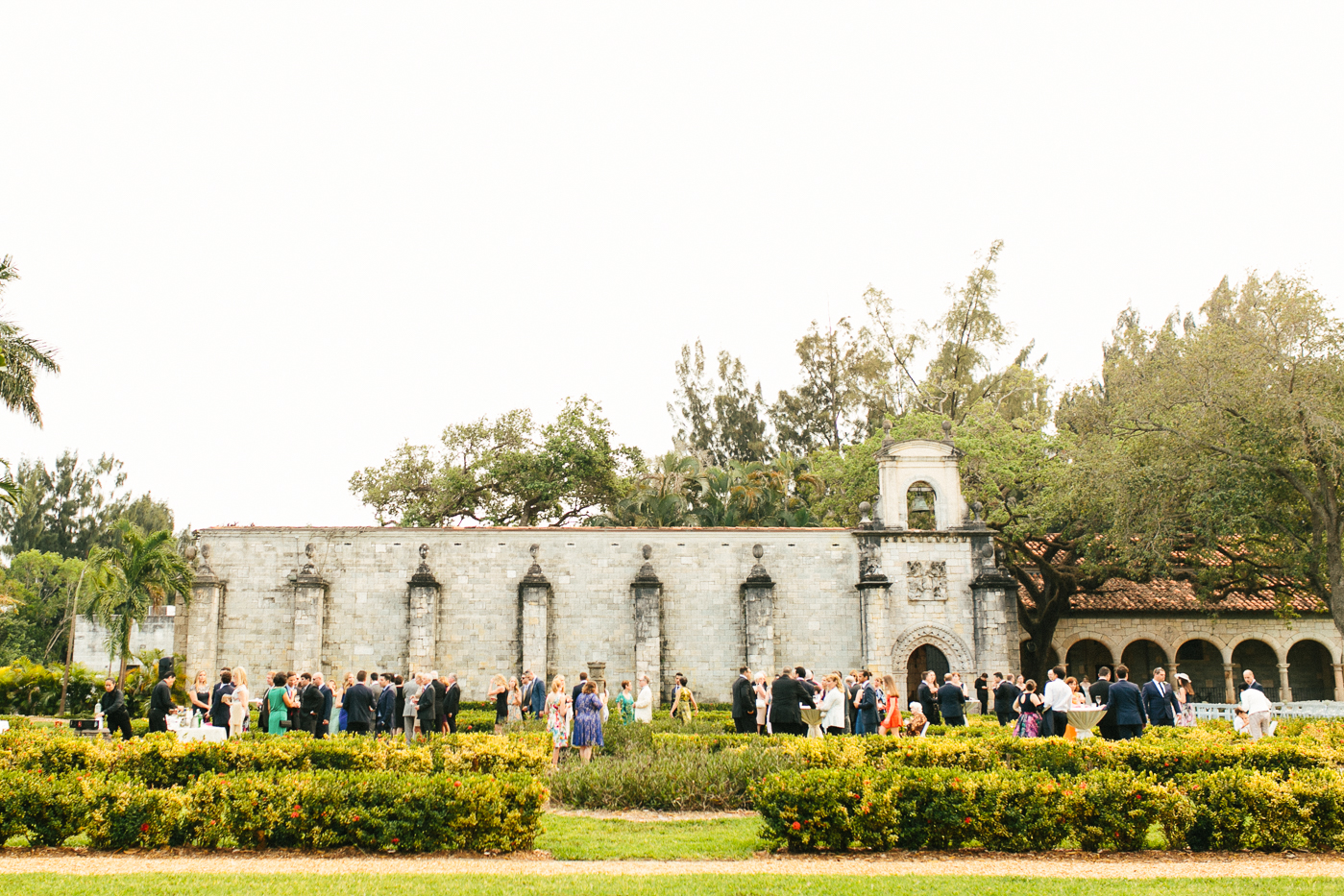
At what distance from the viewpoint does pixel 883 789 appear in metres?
9.43

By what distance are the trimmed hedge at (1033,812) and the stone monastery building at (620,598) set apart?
16.4 m

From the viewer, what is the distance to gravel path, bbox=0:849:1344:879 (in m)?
8.41

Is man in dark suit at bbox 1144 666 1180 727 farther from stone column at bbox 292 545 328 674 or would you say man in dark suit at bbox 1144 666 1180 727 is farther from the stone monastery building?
stone column at bbox 292 545 328 674

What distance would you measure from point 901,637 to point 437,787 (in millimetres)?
19242

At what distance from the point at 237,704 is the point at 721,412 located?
134ft

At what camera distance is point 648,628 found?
26.0 meters

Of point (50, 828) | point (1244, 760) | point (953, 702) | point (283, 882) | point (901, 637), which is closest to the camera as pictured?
point (283, 882)

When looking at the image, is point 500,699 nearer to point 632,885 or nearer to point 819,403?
point 632,885

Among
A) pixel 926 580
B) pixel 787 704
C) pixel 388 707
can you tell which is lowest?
pixel 388 707

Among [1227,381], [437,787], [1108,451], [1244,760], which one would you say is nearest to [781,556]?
[1108,451]

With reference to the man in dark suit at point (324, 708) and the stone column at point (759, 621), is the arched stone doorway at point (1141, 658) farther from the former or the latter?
the man in dark suit at point (324, 708)

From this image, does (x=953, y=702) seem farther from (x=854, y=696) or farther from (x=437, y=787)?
(x=437, y=787)

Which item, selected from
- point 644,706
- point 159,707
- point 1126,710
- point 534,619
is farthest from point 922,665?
Answer: point 159,707

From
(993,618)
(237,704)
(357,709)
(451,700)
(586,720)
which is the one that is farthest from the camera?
(993,618)
